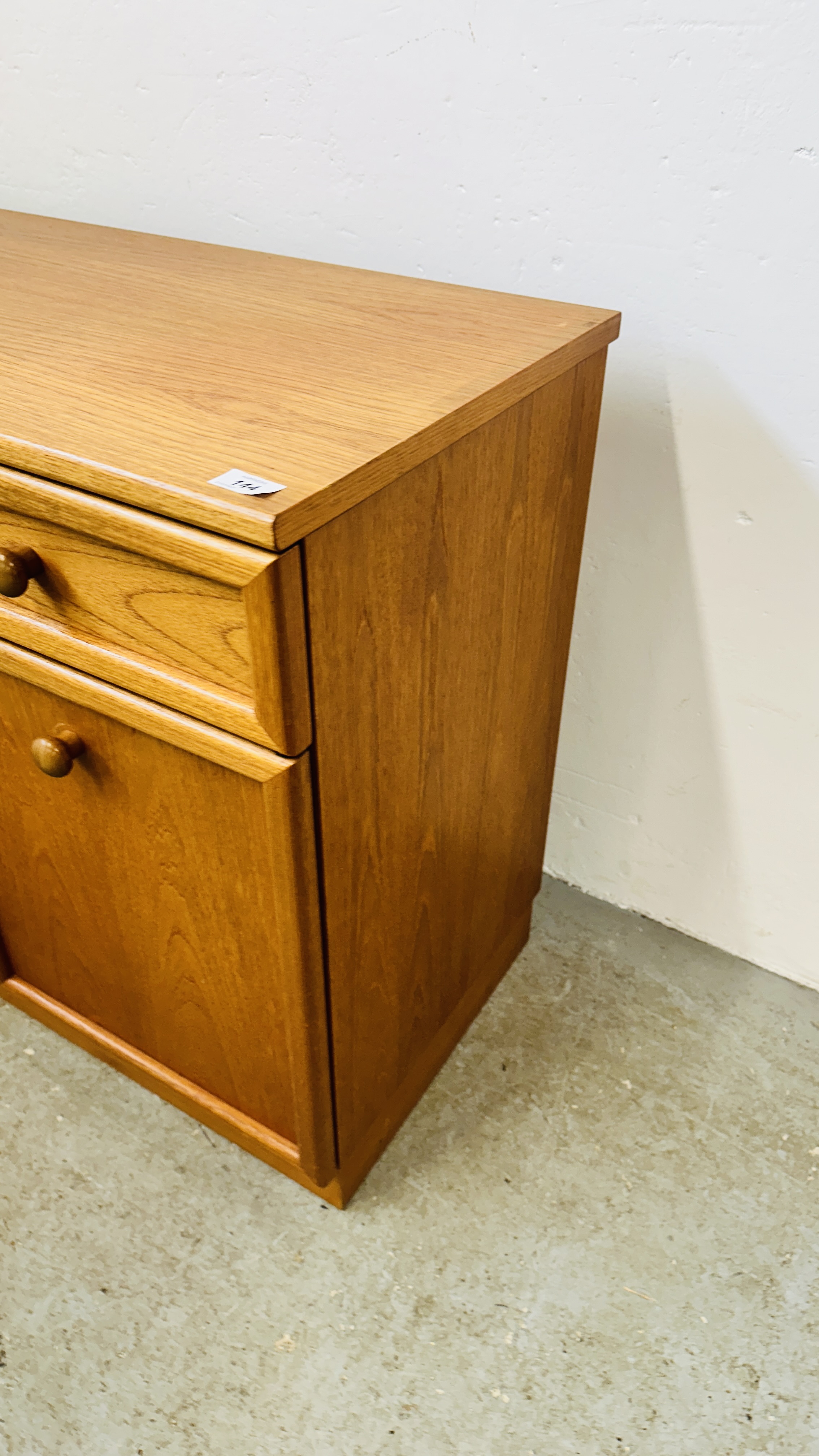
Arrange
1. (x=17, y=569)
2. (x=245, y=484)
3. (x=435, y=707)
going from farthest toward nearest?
1. (x=435, y=707)
2. (x=17, y=569)
3. (x=245, y=484)

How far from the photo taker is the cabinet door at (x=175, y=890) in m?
0.69

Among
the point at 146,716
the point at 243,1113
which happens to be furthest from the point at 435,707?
the point at 243,1113

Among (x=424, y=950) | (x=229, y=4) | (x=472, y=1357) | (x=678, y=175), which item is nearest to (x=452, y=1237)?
(x=472, y=1357)

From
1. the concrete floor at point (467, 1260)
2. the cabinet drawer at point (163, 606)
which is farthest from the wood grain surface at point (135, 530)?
the concrete floor at point (467, 1260)

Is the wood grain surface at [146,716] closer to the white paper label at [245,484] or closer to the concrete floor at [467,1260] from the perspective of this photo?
the white paper label at [245,484]

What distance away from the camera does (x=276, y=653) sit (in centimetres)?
58

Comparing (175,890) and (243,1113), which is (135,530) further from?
(243,1113)

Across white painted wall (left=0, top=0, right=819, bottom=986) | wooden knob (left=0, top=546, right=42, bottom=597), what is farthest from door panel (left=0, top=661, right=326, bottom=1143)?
white painted wall (left=0, top=0, right=819, bottom=986)

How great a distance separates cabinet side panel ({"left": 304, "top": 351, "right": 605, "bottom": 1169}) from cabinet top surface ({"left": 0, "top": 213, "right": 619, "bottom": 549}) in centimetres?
3

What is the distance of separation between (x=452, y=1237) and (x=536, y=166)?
3.37 feet

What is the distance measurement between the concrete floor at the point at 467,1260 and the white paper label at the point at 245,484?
76 cm

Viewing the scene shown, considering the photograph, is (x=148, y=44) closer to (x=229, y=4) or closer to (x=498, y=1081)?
(x=229, y=4)

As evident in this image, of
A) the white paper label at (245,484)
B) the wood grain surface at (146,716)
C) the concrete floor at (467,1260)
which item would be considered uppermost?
the white paper label at (245,484)

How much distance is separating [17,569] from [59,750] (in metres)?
0.15
